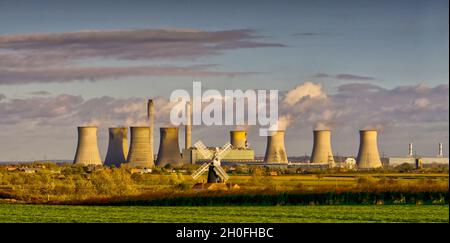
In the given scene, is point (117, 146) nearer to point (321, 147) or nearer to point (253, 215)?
point (321, 147)

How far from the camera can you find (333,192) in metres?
33.4

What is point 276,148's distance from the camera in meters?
84.7

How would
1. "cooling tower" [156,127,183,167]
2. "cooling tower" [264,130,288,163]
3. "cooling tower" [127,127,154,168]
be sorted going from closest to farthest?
"cooling tower" [127,127,154,168] < "cooling tower" [156,127,183,167] < "cooling tower" [264,130,288,163]

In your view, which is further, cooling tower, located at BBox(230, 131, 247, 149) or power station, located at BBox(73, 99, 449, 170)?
cooling tower, located at BBox(230, 131, 247, 149)

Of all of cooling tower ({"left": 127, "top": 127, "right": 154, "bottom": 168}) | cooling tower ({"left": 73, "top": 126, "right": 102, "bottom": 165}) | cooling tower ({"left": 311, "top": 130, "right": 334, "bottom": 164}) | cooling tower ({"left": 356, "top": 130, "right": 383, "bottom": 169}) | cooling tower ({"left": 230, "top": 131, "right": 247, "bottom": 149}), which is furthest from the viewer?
cooling tower ({"left": 230, "top": 131, "right": 247, "bottom": 149})

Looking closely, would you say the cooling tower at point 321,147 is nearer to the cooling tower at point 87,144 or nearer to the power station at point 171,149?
→ the power station at point 171,149

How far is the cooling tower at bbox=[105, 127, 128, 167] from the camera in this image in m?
84.3

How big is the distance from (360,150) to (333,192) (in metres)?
45.5

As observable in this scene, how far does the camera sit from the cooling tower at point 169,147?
77.5 m

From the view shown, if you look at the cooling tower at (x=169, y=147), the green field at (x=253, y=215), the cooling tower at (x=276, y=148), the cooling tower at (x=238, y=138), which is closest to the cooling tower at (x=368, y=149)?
the cooling tower at (x=276, y=148)

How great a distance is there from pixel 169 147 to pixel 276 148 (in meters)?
11.4

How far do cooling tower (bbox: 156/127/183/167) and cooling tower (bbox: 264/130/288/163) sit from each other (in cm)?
916

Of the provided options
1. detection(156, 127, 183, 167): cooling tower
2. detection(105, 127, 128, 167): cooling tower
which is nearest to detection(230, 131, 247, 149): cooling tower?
detection(156, 127, 183, 167): cooling tower

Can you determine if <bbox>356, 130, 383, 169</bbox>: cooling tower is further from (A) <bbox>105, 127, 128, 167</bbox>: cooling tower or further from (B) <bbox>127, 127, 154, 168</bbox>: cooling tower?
(A) <bbox>105, 127, 128, 167</bbox>: cooling tower
